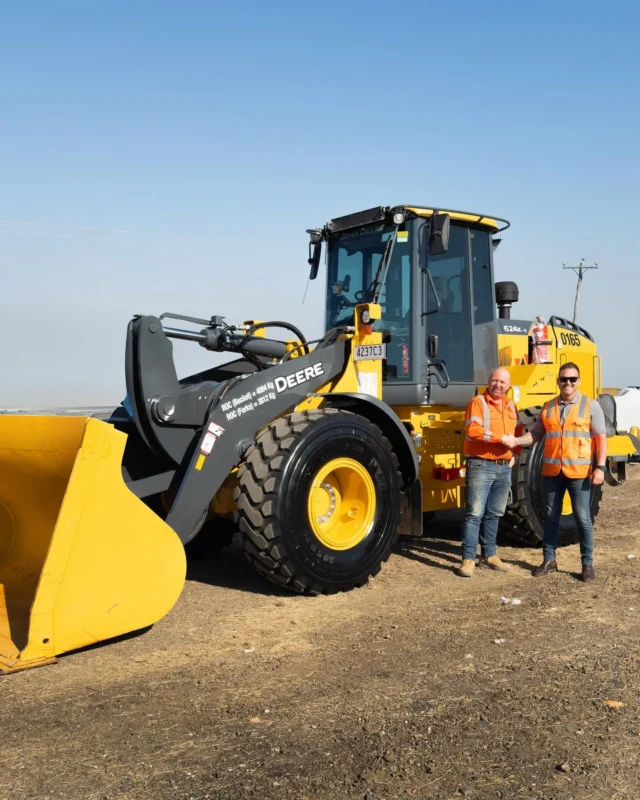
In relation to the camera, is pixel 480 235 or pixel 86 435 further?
pixel 480 235

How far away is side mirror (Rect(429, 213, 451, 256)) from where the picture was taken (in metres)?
6.29

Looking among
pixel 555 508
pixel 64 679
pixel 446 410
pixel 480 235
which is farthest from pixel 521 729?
pixel 480 235

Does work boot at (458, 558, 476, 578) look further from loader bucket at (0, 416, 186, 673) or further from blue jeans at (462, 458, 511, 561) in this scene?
loader bucket at (0, 416, 186, 673)

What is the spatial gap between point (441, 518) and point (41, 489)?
17.6ft

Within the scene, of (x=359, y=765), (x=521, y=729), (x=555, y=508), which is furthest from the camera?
(x=555, y=508)

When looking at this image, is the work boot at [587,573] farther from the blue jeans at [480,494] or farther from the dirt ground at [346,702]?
the blue jeans at [480,494]

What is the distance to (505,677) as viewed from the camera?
13.6ft

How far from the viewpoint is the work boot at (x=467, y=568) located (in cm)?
640

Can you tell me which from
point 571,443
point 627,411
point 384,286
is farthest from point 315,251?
point 627,411

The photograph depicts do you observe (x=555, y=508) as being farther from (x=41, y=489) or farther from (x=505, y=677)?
Answer: (x=41, y=489)

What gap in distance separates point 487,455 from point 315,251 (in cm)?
257

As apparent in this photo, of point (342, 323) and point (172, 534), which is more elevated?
point (342, 323)

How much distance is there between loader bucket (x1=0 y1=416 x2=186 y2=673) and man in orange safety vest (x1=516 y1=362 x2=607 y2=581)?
312 cm

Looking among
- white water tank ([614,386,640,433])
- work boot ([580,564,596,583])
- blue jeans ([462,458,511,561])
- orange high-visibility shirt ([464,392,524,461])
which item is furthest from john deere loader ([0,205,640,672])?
white water tank ([614,386,640,433])
